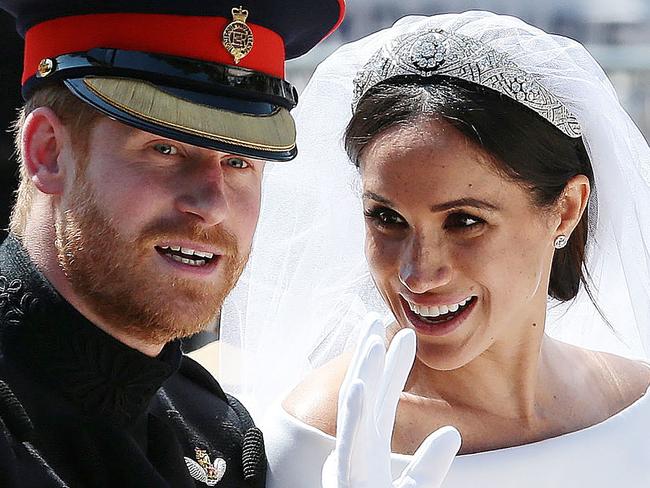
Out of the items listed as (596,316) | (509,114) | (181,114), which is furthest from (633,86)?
(181,114)

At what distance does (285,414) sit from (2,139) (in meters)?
0.81

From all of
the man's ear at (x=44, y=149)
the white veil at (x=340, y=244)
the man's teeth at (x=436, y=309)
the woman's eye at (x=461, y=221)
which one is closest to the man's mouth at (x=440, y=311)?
the man's teeth at (x=436, y=309)

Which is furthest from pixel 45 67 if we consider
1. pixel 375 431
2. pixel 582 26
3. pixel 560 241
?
pixel 582 26

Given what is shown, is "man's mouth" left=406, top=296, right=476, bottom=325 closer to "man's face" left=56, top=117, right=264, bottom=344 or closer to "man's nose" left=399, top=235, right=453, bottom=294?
"man's nose" left=399, top=235, right=453, bottom=294

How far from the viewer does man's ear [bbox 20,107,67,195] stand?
1895 millimetres

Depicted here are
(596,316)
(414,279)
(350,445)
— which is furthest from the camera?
(596,316)

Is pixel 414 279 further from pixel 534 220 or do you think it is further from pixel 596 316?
pixel 596 316

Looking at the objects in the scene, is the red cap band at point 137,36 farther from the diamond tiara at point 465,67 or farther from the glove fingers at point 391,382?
the glove fingers at point 391,382

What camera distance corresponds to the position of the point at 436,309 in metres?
Result: 2.20

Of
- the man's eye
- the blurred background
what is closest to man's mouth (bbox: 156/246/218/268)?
the man's eye

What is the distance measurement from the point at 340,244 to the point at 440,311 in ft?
1.39

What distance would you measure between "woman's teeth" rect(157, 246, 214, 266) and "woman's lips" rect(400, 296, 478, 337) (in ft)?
1.68

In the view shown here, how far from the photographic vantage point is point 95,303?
1.84 meters

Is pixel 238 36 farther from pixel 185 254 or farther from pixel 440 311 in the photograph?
pixel 440 311
